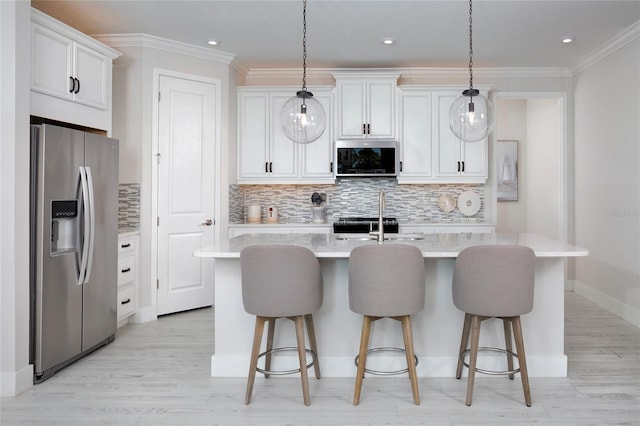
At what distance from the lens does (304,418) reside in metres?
2.43

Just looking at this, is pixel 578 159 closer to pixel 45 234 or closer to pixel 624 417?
pixel 624 417

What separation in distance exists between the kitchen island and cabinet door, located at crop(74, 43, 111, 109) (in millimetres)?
1726

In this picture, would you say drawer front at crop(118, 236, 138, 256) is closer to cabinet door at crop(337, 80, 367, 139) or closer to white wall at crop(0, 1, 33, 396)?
white wall at crop(0, 1, 33, 396)

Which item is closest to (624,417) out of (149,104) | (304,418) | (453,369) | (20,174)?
(453,369)

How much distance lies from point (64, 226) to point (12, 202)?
1.48 ft

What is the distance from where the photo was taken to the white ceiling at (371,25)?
3684 mm

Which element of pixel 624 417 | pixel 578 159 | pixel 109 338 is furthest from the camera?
pixel 578 159

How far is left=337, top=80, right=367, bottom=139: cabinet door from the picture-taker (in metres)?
5.17

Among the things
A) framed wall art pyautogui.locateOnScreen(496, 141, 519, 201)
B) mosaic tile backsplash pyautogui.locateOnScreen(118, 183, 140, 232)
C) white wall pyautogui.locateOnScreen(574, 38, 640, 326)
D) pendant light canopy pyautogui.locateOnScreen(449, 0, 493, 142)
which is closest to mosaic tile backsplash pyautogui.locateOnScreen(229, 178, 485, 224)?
white wall pyautogui.locateOnScreen(574, 38, 640, 326)

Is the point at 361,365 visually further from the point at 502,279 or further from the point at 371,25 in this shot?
the point at 371,25

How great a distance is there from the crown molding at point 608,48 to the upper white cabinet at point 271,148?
2.85 meters

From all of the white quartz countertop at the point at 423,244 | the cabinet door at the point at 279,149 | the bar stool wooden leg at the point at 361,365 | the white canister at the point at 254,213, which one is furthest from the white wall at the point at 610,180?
the white canister at the point at 254,213

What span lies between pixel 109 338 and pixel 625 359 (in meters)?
3.87

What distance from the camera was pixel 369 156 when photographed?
16.8ft
